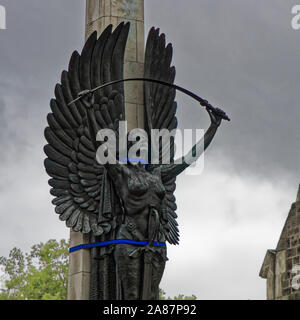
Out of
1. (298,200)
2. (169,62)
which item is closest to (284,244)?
(298,200)

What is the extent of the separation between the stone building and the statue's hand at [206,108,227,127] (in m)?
8.45

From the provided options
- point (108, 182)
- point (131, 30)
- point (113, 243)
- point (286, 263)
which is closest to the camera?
point (113, 243)

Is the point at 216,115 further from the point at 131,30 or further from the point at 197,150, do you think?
the point at 131,30

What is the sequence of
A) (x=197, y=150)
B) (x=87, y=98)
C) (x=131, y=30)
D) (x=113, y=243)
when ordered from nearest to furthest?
(x=87, y=98) → (x=113, y=243) → (x=197, y=150) → (x=131, y=30)

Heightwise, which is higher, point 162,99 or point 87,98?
point 162,99

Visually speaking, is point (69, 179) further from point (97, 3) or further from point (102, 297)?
point (97, 3)

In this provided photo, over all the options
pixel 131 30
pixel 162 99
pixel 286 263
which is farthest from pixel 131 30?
pixel 286 263

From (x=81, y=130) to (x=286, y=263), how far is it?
959cm

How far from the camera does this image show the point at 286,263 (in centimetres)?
2194
